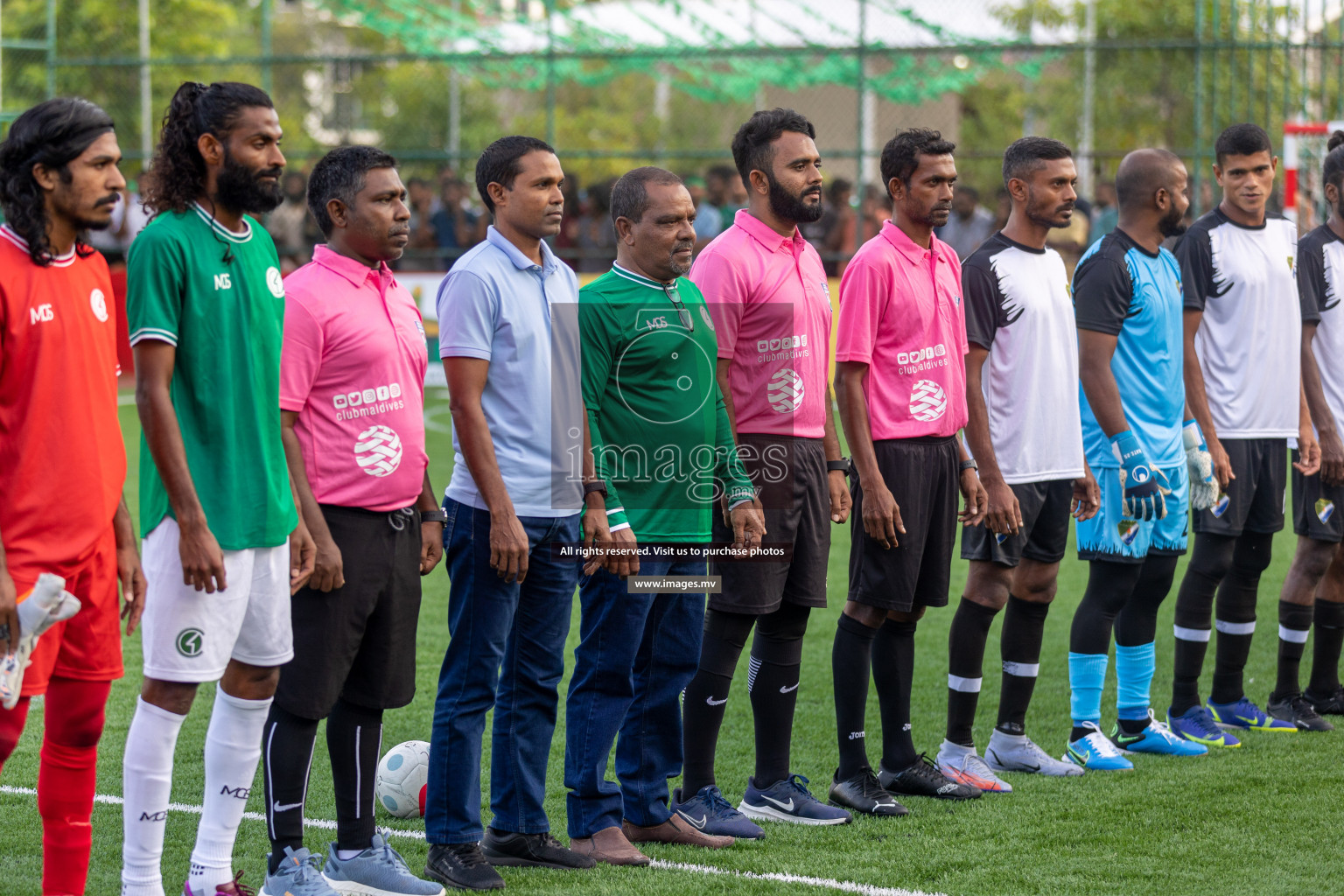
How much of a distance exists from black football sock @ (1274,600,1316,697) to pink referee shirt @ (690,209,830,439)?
9.64 ft

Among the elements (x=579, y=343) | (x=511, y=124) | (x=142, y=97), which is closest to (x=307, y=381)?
(x=579, y=343)

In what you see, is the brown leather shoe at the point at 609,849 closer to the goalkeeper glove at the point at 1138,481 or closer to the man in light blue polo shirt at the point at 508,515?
the man in light blue polo shirt at the point at 508,515

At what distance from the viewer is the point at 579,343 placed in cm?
468

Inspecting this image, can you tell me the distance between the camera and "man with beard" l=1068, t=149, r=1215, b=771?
5.96 m

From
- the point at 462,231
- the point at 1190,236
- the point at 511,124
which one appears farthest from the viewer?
the point at 511,124

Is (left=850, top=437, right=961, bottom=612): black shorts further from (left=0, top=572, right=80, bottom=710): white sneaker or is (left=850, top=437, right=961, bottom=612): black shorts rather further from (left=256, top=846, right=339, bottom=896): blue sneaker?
(left=0, top=572, right=80, bottom=710): white sneaker

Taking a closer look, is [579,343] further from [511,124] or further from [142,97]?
[511,124]

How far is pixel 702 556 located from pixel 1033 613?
5.74ft

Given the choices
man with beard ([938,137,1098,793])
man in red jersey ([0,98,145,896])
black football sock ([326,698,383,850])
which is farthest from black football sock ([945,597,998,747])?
man in red jersey ([0,98,145,896])

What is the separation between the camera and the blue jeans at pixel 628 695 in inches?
188

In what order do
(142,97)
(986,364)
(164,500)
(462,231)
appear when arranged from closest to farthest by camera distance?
(164,500) → (986,364) → (462,231) → (142,97)

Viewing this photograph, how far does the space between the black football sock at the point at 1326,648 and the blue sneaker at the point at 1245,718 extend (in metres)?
0.37

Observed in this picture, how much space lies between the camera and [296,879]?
4195 millimetres

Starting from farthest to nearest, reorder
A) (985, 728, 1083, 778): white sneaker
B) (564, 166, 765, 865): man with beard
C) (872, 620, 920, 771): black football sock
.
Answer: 1. (985, 728, 1083, 778): white sneaker
2. (872, 620, 920, 771): black football sock
3. (564, 166, 765, 865): man with beard
